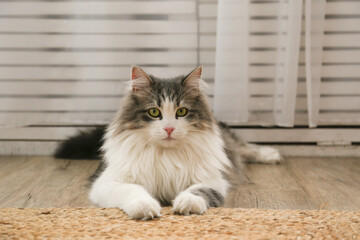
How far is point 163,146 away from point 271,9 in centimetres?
130

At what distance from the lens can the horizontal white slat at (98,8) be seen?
2336 millimetres

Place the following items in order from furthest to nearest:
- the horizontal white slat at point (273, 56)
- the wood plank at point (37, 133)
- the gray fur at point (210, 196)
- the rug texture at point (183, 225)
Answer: the wood plank at point (37, 133)
the horizontal white slat at point (273, 56)
the gray fur at point (210, 196)
the rug texture at point (183, 225)

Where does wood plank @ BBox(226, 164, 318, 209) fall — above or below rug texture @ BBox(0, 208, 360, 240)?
below

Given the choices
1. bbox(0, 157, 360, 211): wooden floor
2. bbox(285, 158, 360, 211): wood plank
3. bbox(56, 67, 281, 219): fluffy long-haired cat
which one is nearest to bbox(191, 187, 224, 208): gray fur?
bbox(56, 67, 281, 219): fluffy long-haired cat

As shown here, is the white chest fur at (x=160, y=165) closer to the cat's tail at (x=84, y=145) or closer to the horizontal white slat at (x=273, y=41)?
the cat's tail at (x=84, y=145)

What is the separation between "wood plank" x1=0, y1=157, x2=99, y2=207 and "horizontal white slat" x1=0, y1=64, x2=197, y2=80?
57 centimetres

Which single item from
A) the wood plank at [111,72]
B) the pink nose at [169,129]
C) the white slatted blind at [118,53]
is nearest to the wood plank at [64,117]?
the white slatted blind at [118,53]

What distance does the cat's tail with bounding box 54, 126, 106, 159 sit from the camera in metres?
2.47

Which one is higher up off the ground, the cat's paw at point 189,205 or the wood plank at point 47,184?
the cat's paw at point 189,205

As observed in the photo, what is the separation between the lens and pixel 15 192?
6.22ft

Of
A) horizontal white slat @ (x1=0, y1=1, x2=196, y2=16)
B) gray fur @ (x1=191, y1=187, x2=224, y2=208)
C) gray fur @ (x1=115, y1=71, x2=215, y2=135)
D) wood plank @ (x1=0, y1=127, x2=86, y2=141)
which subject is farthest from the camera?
wood plank @ (x1=0, y1=127, x2=86, y2=141)

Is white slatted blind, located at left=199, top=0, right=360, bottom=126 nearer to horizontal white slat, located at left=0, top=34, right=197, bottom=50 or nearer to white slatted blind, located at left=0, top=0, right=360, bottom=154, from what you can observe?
white slatted blind, located at left=0, top=0, right=360, bottom=154

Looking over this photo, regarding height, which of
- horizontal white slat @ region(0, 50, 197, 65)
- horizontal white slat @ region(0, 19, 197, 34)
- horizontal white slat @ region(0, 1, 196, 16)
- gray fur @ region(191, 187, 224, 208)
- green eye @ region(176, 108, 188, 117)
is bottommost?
gray fur @ region(191, 187, 224, 208)

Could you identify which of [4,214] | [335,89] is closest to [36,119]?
[4,214]
